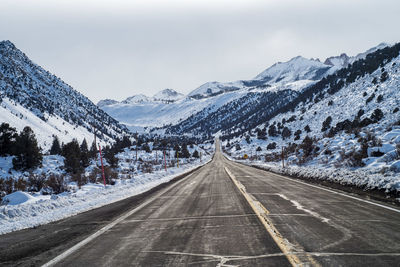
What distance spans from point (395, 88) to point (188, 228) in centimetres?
4998

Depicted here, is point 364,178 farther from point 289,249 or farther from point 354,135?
point 354,135

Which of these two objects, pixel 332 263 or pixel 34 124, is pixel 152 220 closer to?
pixel 332 263

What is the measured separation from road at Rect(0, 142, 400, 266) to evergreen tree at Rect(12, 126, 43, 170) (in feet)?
94.6

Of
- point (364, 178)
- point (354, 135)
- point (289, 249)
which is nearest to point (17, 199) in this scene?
point (289, 249)

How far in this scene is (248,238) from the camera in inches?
181

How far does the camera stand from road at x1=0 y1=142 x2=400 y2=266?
3.65m

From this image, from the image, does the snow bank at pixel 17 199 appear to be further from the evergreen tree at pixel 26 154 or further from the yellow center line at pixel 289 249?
the evergreen tree at pixel 26 154

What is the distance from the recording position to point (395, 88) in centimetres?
4281

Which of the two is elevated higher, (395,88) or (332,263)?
(395,88)

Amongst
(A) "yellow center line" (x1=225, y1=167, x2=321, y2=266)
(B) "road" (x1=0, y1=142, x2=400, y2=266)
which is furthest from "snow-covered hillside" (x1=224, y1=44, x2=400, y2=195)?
(A) "yellow center line" (x1=225, y1=167, x2=321, y2=266)

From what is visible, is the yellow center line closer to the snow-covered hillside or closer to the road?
the road

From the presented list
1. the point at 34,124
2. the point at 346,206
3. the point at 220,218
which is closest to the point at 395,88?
the point at 346,206

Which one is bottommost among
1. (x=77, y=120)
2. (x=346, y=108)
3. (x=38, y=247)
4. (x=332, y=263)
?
(x=38, y=247)

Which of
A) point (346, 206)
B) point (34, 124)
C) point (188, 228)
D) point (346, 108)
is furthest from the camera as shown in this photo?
point (34, 124)
